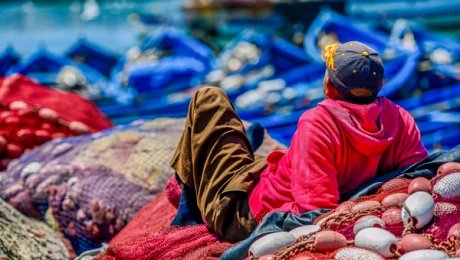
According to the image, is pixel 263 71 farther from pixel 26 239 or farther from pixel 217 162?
pixel 217 162

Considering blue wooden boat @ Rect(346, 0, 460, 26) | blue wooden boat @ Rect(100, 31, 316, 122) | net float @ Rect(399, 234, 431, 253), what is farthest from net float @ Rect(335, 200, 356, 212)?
blue wooden boat @ Rect(346, 0, 460, 26)

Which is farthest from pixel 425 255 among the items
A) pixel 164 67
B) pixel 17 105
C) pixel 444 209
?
pixel 164 67

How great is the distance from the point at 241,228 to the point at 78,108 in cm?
307

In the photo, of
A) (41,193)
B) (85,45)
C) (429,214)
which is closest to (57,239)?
(41,193)

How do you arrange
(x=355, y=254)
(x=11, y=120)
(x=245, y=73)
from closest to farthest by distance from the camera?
(x=355, y=254) → (x=11, y=120) → (x=245, y=73)

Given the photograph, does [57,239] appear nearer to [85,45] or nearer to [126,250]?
[126,250]

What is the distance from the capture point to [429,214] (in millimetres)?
3168

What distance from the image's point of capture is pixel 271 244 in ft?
10.7

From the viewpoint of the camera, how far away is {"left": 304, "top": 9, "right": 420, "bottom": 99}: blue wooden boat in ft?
25.9

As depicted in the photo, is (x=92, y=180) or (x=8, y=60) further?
(x=8, y=60)

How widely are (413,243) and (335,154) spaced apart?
0.59 meters

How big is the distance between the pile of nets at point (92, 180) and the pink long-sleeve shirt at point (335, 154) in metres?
1.25

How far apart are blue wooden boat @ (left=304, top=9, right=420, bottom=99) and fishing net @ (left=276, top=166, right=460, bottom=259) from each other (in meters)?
4.39

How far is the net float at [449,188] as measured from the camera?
129 inches
